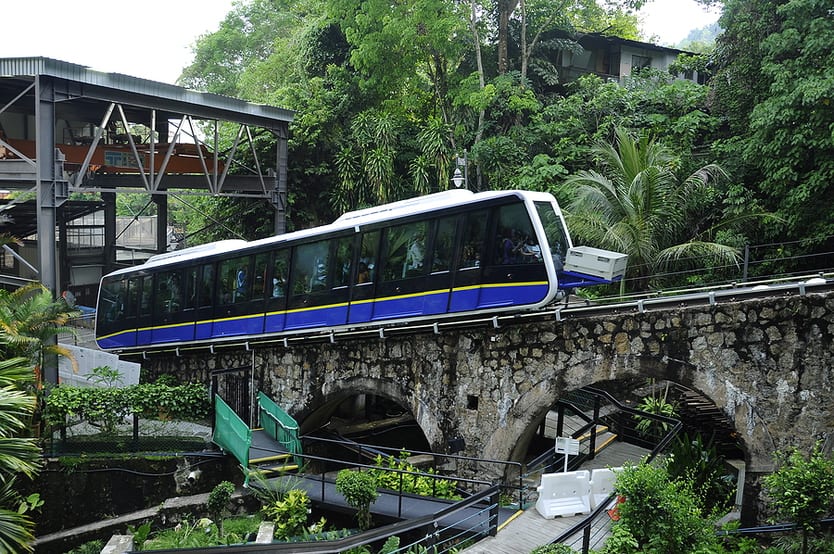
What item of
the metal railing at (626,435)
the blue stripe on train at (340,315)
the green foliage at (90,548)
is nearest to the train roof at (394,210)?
the blue stripe on train at (340,315)

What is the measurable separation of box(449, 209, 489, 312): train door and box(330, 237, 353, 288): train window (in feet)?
8.92

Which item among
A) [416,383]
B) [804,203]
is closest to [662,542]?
[416,383]

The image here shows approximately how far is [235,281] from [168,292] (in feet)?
9.12

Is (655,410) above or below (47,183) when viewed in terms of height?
below

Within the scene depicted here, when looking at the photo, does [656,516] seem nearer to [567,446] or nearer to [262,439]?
[567,446]

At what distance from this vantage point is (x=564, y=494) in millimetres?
10922

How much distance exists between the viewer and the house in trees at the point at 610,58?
2805 centimetres

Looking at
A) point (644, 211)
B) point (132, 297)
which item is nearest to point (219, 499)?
point (132, 297)

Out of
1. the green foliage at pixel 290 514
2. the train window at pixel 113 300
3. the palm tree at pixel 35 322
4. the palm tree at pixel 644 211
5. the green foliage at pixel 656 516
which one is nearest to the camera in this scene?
the green foliage at pixel 656 516

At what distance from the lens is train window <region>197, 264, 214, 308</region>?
58.9 feet

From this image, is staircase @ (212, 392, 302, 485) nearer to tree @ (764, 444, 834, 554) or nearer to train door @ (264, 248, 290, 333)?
train door @ (264, 248, 290, 333)

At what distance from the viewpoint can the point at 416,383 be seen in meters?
14.4

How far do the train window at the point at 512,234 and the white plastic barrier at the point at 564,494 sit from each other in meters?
3.70

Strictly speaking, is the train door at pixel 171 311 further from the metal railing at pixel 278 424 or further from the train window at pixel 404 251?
the train window at pixel 404 251
